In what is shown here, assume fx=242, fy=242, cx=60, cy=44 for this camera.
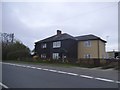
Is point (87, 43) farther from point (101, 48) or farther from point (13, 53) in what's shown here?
point (13, 53)

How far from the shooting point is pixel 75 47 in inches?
2259

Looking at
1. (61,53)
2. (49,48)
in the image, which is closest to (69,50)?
(61,53)

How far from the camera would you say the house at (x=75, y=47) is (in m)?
55.1

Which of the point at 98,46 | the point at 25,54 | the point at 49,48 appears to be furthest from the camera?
the point at 49,48

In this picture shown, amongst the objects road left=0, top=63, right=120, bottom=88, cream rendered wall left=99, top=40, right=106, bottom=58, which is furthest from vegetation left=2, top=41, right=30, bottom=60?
road left=0, top=63, right=120, bottom=88

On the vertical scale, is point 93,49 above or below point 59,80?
above

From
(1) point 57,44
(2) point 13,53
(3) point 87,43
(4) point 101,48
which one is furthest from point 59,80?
(1) point 57,44

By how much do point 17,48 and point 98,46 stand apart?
1833cm

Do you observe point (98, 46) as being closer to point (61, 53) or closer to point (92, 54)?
point (92, 54)

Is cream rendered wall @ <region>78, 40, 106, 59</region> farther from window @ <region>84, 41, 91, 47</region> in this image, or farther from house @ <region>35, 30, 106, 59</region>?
window @ <region>84, 41, 91, 47</region>

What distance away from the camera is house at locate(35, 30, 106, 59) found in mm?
55078

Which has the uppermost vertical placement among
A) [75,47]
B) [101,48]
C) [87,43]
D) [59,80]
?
[87,43]

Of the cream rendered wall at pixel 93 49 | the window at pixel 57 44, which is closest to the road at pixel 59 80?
the cream rendered wall at pixel 93 49

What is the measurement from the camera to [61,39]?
57.8 metres
